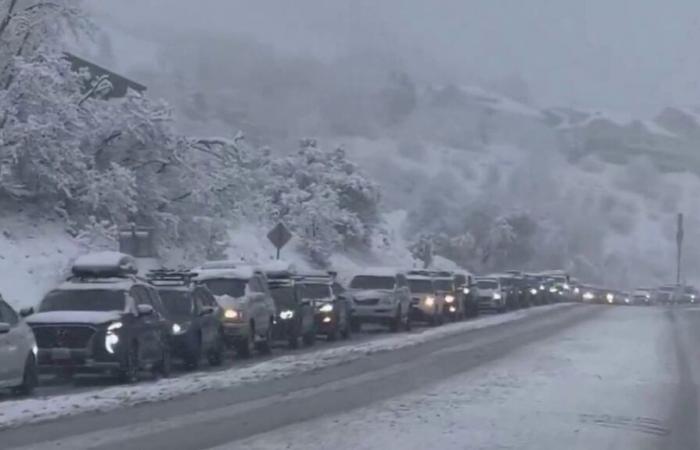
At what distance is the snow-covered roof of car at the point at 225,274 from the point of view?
30547 millimetres

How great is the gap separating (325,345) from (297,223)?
106ft

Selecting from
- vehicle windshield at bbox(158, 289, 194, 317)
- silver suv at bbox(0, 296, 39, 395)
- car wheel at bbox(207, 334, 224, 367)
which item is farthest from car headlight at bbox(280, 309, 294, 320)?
silver suv at bbox(0, 296, 39, 395)

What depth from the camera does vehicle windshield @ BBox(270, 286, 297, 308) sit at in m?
34.0

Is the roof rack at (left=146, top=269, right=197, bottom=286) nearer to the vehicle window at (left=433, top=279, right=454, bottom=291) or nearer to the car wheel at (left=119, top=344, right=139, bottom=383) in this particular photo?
the car wheel at (left=119, top=344, right=139, bottom=383)

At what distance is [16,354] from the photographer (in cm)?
1925

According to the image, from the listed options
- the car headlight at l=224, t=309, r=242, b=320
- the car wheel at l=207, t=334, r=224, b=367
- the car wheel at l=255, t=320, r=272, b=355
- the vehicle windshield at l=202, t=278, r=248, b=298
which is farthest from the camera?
the car wheel at l=255, t=320, r=272, b=355

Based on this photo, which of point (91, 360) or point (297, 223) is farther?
point (297, 223)

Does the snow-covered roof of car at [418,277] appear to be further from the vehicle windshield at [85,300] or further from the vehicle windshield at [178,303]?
the vehicle windshield at [85,300]

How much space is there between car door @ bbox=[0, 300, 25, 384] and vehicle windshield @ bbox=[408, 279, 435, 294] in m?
30.1

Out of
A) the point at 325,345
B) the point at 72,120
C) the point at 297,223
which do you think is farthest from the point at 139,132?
the point at 297,223

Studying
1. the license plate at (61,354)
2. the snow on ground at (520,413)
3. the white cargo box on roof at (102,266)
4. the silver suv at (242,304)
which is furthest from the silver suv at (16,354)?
the silver suv at (242,304)

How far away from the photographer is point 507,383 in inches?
905

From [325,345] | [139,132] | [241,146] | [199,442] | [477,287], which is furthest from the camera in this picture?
[477,287]

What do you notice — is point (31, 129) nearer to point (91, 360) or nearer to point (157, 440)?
point (91, 360)
